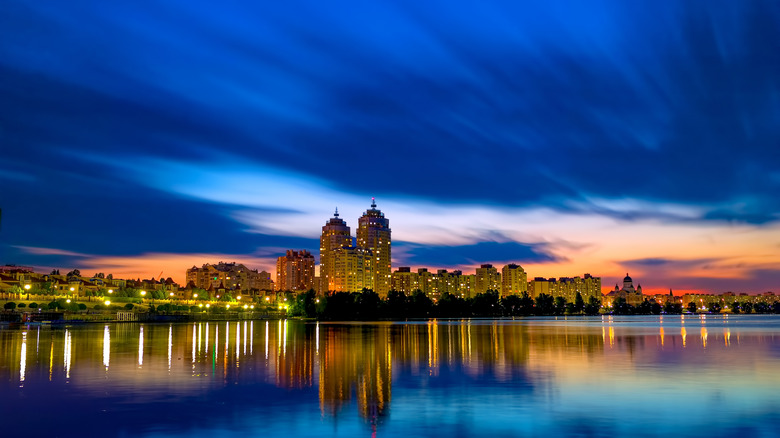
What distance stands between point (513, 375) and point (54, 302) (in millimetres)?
169746

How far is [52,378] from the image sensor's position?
3753cm

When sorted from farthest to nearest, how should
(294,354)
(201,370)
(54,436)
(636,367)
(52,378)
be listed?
(294,354) → (636,367) → (201,370) → (52,378) → (54,436)

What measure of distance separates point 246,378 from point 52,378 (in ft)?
34.0

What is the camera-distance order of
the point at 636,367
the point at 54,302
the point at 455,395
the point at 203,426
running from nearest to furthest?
the point at 203,426 → the point at 455,395 → the point at 636,367 → the point at 54,302

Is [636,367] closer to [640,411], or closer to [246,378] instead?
[640,411]

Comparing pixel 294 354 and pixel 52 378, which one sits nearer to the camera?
pixel 52 378

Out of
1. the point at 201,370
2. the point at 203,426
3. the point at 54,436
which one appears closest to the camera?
the point at 54,436

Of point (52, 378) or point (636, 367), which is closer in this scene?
point (52, 378)

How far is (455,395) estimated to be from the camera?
104 ft

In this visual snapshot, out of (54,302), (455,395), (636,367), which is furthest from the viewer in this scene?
(54,302)

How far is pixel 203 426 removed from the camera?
952 inches

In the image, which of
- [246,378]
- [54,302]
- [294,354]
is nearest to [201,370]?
[246,378]

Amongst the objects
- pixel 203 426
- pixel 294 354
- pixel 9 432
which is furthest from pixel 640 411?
pixel 294 354

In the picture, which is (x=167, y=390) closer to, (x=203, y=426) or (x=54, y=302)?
(x=203, y=426)
